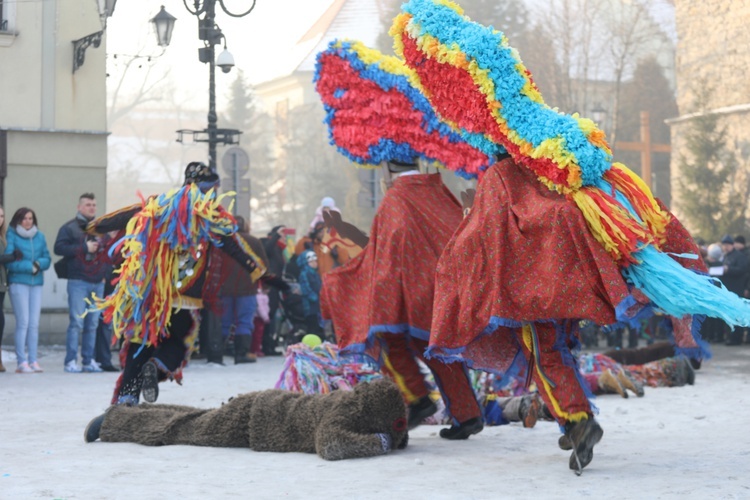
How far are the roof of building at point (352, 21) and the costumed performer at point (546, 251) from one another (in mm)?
36710

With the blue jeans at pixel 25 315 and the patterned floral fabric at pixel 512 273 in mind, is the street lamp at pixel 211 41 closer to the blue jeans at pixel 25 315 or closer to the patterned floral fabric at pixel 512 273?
the blue jeans at pixel 25 315

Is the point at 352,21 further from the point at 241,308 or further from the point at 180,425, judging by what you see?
the point at 180,425

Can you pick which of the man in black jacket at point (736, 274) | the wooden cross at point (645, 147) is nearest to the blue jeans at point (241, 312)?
the man in black jacket at point (736, 274)

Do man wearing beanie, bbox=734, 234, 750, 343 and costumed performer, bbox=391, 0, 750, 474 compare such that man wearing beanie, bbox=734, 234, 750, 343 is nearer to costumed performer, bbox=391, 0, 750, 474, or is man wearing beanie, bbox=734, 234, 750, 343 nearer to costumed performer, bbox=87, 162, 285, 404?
costumed performer, bbox=87, 162, 285, 404

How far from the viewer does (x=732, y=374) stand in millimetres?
12445

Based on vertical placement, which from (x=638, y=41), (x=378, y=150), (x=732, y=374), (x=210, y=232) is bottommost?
(x=732, y=374)

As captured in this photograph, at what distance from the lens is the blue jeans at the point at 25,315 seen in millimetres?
12352

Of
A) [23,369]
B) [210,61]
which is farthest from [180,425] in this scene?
[210,61]

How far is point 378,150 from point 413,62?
0.79m

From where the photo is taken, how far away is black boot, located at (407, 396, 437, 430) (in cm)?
700

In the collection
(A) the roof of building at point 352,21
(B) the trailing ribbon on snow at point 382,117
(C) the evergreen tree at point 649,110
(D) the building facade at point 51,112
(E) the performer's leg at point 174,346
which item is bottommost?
(E) the performer's leg at point 174,346

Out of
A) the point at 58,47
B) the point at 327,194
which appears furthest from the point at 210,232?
the point at 327,194

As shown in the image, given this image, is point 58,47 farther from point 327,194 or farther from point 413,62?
point 327,194

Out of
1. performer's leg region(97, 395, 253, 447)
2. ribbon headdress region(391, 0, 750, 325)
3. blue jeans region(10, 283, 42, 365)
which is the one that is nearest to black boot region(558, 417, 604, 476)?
ribbon headdress region(391, 0, 750, 325)
